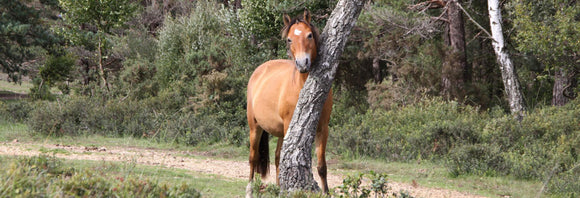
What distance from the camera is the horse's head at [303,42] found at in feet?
21.0

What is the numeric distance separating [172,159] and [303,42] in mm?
6198

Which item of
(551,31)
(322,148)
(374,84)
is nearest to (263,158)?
(322,148)

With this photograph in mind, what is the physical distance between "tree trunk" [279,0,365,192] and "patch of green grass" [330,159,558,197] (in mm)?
3565

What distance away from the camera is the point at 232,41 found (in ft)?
63.1

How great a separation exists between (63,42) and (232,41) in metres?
9.20

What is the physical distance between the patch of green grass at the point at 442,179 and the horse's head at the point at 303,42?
401 centimetres

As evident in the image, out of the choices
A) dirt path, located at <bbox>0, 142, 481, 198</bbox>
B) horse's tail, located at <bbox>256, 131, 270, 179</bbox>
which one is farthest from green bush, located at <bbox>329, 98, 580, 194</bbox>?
horse's tail, located at <bbox>256, 131, 270, 179</bbox>

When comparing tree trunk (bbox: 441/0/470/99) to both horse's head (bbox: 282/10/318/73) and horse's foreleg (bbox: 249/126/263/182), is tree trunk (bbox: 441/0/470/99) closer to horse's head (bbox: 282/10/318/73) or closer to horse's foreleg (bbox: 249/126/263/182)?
horse's foreleg (bbox: 249/126/263/182)

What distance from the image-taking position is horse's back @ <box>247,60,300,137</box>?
294 inches

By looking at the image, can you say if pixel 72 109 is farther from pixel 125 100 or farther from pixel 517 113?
pixel 517 113

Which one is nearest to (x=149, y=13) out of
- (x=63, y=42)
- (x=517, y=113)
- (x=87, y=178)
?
(x=63, y=42)

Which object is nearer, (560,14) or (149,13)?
(560,14)

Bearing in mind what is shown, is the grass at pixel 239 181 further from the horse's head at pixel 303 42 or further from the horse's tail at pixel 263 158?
the horse's head at pixel 303 42

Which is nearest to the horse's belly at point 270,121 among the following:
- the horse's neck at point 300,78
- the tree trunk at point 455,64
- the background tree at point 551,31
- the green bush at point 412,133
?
the horse's neck at point 300,78
